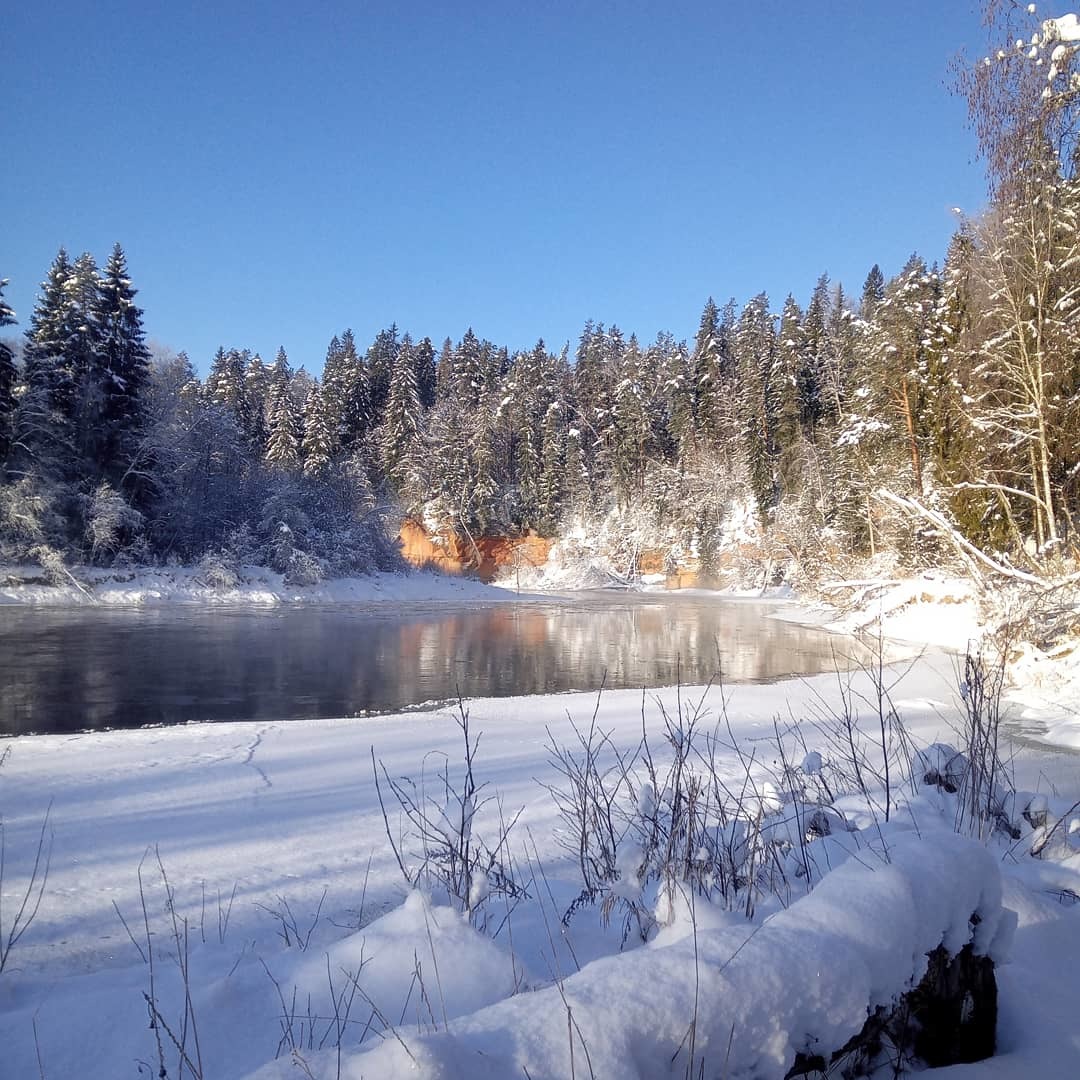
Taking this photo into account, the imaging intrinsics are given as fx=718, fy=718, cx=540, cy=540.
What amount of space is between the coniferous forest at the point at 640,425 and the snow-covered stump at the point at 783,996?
8.49 metres

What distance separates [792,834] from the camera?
3125 mm

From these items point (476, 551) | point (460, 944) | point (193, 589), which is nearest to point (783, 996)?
point (460, 944)

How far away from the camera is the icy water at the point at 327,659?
10633 millimetres

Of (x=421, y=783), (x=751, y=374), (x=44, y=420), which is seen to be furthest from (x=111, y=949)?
(x=751, y=374)

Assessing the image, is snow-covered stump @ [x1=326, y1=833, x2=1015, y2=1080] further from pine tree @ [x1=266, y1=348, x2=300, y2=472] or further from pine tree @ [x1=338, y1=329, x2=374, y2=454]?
pine tree @ [x1=338, y1=329, x2=374, y2=454]

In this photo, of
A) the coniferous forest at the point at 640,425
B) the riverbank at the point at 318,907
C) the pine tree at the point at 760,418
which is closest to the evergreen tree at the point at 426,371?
the coniferous forest at the point at 640,425

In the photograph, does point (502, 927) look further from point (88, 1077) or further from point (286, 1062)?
point (286, 1062)

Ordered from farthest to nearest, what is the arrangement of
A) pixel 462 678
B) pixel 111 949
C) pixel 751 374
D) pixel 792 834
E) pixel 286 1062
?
1. pixel 751 374
2. pixel 462 678
3. pixel 111 949
4. pixel 792 834
5. pixel 286 1062

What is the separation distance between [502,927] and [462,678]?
11.2m

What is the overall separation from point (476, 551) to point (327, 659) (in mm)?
35757

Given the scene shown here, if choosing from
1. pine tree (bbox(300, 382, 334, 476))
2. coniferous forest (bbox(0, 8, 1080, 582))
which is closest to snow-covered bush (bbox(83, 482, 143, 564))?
coniferous forest (bbox(0, 8, 1080, 582))

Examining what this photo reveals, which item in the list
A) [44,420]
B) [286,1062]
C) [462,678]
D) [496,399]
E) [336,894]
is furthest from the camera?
[496,399]

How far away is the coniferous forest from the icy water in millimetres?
5238

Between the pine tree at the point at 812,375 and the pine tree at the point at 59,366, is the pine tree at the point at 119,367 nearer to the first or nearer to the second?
the pine tree at the point at 59,366
